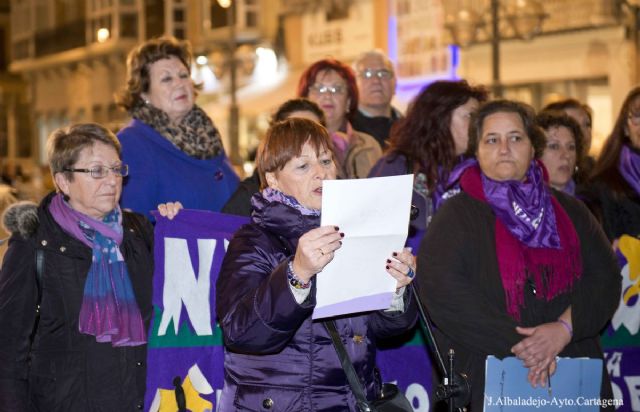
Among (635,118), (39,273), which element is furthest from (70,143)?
(635,118)

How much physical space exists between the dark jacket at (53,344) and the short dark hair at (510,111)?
1.97m

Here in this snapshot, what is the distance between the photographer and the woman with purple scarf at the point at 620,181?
19.9 feet

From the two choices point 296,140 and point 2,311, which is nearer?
point 296,140

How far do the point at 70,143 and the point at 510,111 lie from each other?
6.94ft

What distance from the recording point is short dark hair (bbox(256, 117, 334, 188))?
391cm

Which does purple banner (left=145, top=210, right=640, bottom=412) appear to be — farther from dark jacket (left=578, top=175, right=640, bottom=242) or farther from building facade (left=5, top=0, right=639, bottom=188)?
dark jacket (left=578, top=175, right=640, bottom=242)

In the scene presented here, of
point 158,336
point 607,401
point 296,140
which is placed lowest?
point 607,401

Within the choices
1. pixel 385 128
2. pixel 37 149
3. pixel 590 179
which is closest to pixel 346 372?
pixel 590 179

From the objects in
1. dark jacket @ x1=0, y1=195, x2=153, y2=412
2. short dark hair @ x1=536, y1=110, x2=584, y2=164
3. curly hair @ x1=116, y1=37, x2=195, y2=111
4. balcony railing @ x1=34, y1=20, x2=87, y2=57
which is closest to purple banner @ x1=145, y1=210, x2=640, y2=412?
dark jacket @ x1=0, y1=195, x2=153, y2=412

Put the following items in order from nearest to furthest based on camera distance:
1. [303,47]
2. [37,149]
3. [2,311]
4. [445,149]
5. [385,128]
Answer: [2,311] → [445,149] → [385,128] → [303,47] → [37,149]

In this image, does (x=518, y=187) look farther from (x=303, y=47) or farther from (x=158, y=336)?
(x=303, y=47)

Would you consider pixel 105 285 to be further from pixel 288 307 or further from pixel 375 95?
pixel 375 95

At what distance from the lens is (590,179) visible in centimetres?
634

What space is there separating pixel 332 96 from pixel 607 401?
2.86 meters
